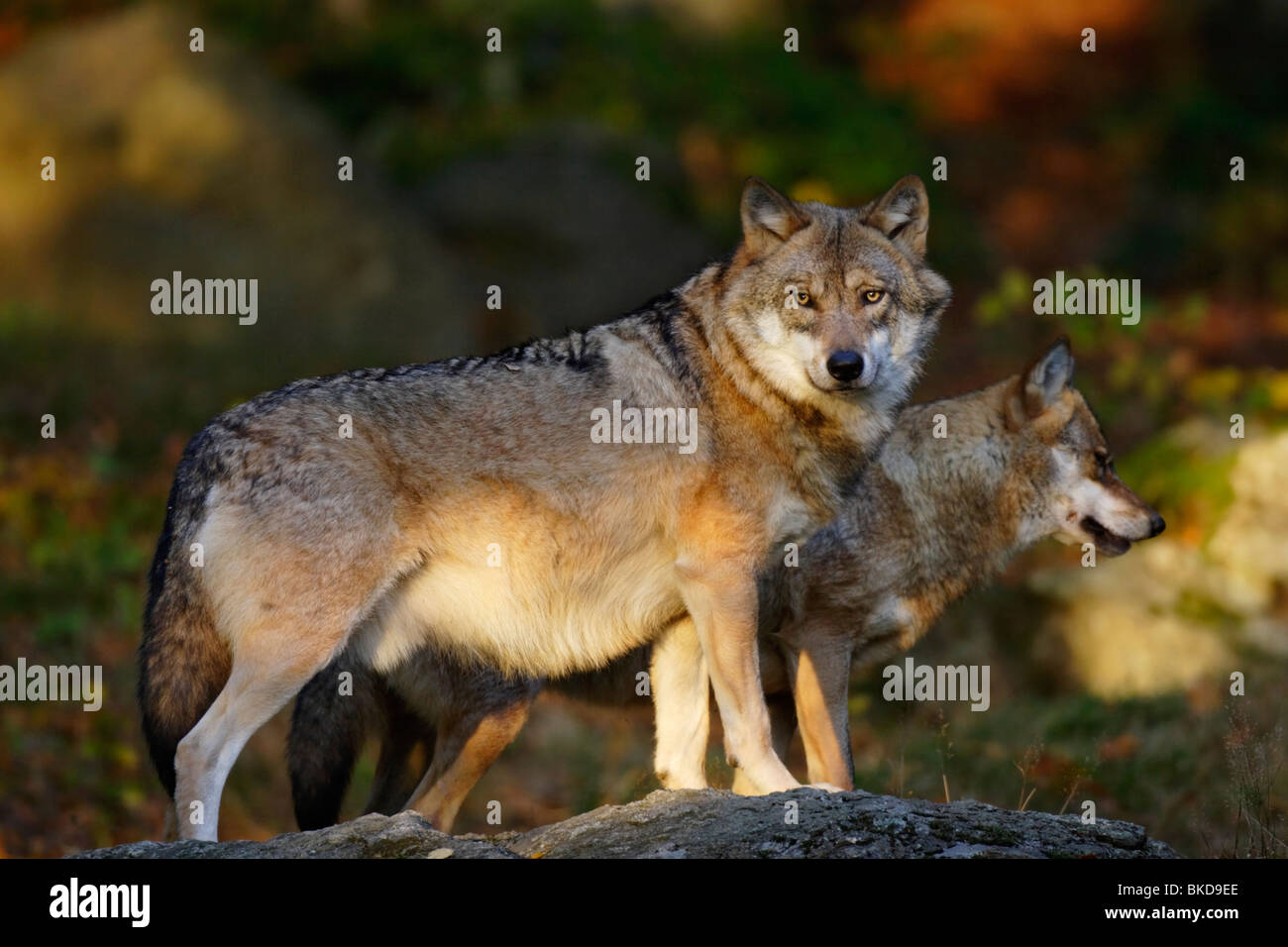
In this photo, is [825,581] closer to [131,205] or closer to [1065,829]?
[1065,829]

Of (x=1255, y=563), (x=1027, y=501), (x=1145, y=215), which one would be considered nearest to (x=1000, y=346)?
(x=1255, y=563)

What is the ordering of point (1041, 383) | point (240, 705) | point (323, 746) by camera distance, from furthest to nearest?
1. point (1041, 383)
2. point (323, 746)
3. point (240, 705)

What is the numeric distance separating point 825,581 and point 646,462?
1.55m

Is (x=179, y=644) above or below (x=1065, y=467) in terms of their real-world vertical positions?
below

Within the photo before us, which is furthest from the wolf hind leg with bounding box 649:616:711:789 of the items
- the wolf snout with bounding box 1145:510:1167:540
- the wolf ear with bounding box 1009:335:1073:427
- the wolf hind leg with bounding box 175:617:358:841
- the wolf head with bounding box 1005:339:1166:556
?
the wolf snout with bounding box 1145:510:1167:540

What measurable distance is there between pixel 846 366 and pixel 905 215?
1064mm

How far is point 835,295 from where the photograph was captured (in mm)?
6375

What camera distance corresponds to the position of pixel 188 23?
1772 centimetres

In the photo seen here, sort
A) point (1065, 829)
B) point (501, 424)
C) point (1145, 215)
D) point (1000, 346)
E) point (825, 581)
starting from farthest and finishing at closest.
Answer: point (1145, 215)
point (1000, 346)
point (825, 581)
point (501, 424)
point (1065, 829)

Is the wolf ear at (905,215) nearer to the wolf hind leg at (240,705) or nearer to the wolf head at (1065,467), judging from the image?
the wolf head at (1065,467)

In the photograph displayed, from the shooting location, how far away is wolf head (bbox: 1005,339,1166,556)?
Result: 25.8 ft

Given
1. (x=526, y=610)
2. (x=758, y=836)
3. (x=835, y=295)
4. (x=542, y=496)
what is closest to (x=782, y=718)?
(x=526, y=610)

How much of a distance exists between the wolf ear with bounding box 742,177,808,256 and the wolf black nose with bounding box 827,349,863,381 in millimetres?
786

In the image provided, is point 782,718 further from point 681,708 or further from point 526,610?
point 526,610
